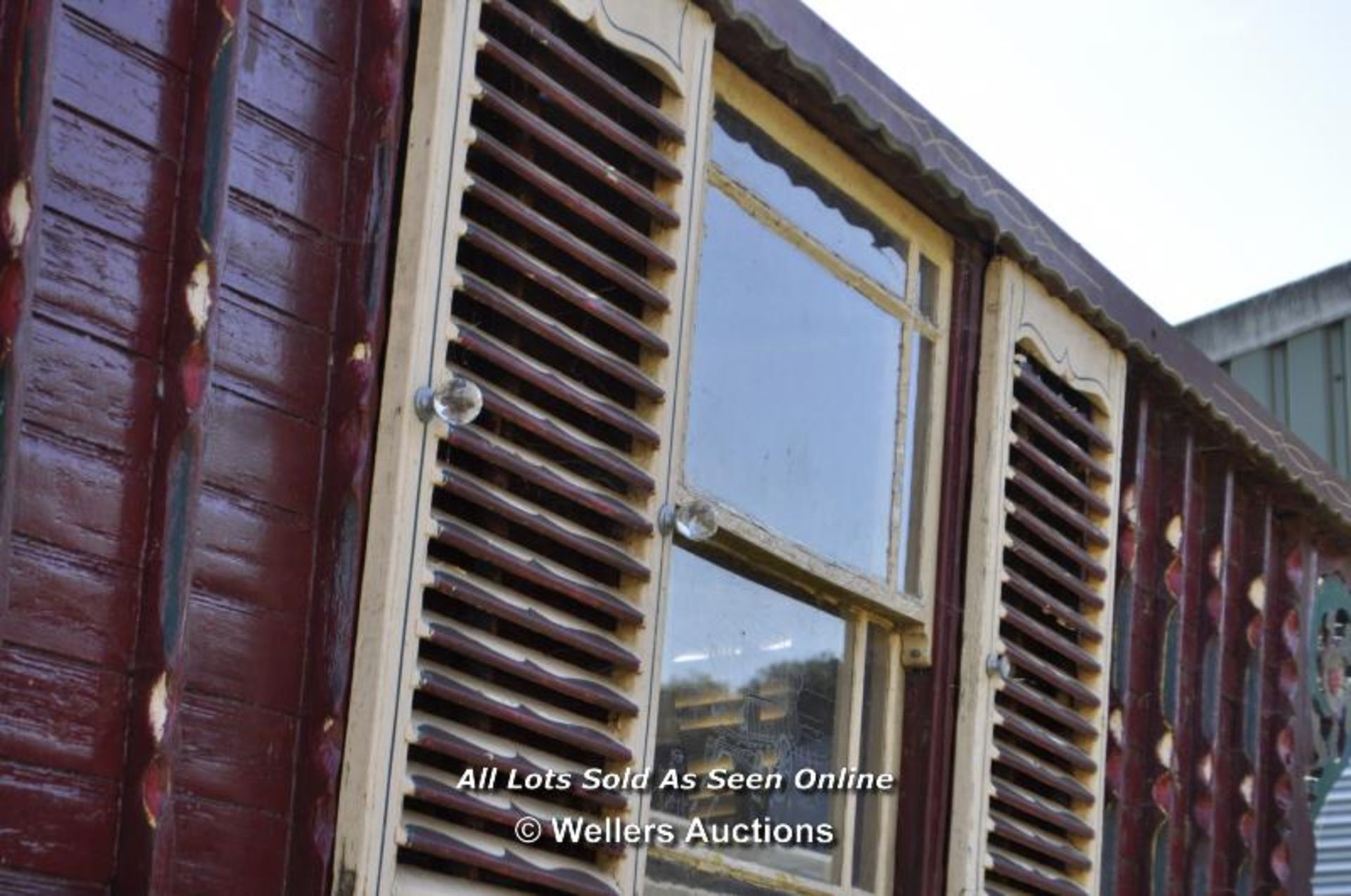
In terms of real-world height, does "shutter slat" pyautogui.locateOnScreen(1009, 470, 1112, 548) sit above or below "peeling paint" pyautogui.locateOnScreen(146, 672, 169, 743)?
above

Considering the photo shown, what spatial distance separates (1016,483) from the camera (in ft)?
22.3

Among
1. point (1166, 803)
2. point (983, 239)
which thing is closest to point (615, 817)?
point (983, 239)

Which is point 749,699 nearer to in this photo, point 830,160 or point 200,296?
point 830,160

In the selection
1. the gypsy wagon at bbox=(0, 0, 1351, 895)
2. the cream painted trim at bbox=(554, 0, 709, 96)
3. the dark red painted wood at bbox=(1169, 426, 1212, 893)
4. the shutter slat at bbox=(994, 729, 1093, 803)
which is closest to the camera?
the gypsy wagon at bbox=(0, 0, 1351, 895)

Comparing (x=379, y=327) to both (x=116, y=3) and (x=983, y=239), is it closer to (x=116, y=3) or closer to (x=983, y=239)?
(x=116, y=3)

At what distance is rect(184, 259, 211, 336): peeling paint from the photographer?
434 cm

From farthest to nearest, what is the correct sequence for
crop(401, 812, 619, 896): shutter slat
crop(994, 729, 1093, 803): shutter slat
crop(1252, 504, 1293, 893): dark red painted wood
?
crop(1252, 504, 1293, 893): dark red painted wood → crop(994, 729, 1093, 803): shutter slat → crop(401, 812, 619, 896): shutter slat

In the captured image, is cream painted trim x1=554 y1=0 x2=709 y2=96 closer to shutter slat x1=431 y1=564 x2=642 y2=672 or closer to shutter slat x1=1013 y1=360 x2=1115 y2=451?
shutter slat x1=431 y1=564 x2=642 y2=672

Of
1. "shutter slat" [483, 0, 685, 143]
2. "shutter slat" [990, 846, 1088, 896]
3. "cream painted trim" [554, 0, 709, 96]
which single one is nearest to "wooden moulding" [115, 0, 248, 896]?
"shutter slat" [483, 0, 685, 143]

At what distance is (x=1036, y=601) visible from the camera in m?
6.84

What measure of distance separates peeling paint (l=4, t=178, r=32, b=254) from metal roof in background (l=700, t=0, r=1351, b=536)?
6.74 feet

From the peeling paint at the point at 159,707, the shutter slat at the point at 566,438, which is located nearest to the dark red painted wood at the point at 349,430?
the shutter slat at the point at 566,438

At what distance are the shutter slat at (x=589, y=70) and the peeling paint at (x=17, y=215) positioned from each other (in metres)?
1.32

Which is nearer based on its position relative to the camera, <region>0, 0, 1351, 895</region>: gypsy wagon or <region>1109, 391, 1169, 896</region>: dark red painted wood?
<region>0, 0, 1351, 895</region>: gypsy wagon
